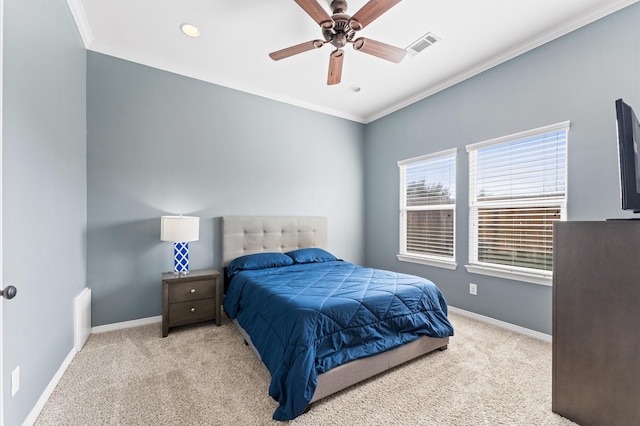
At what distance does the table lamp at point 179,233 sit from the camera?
276 cm

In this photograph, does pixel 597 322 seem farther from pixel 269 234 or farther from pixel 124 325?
pixel 124 325

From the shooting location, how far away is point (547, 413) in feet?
5.37

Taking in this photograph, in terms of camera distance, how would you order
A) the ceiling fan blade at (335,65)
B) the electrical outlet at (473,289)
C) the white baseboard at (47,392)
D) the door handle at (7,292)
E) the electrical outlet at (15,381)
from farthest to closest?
the electrical outlet at (473,289), the ceiling fan blade at (335,65), the white baseboard at (47,392), the electrical outlet at (15,381), the door handle at (7,292)

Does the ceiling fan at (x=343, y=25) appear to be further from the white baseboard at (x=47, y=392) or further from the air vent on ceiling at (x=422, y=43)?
the white baseboard at (x=47, y=392)

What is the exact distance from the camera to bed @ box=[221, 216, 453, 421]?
165 centimetres

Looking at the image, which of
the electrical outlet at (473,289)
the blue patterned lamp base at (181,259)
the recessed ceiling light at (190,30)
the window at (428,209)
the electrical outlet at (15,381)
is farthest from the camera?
the window at (428,209)

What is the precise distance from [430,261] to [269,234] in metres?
2.21

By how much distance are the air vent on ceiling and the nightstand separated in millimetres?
3135

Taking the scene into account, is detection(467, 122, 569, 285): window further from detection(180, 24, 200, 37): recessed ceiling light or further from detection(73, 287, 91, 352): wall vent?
detection(73, 287, 91, 352): wall vent

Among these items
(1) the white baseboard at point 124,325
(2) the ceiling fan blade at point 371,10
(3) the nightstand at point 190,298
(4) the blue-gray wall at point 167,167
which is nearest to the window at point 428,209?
(4) the blue-gray wall at point 167,167

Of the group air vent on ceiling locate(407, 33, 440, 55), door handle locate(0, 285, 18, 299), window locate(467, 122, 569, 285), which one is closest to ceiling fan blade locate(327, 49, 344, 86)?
air vent on ceiling locate(407, 33, 440, 55)

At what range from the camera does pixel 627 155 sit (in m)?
1.41

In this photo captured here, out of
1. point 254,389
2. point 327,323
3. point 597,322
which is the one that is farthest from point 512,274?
point 254,389

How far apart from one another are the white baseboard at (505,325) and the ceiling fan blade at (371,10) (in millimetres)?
3139
